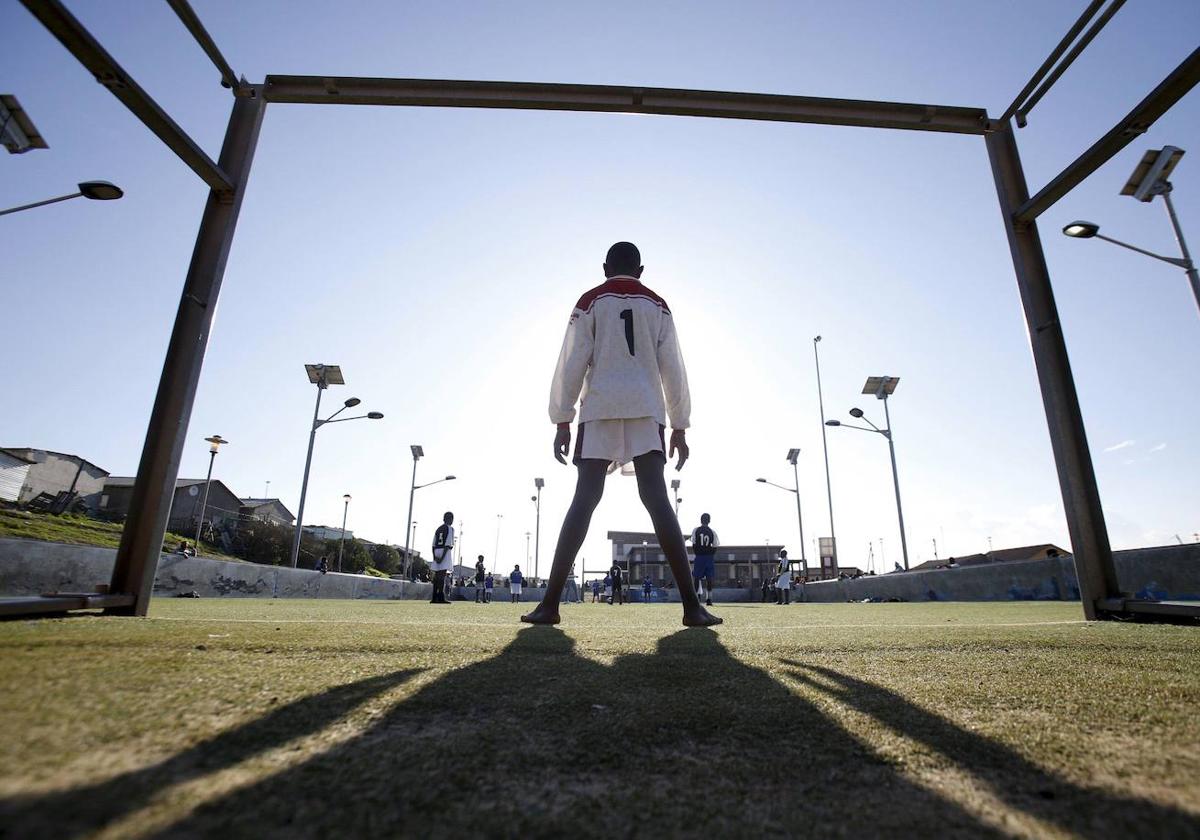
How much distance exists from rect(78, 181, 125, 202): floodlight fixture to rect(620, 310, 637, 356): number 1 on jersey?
10829mm

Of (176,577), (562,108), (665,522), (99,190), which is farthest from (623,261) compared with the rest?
(176,577)

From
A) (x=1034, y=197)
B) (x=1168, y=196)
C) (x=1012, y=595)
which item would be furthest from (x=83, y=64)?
(x=1012, y=595)

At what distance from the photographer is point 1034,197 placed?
399cm

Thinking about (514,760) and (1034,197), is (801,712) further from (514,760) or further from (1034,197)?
(1034,197)

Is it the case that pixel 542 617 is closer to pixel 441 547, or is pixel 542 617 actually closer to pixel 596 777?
pixel 596 777

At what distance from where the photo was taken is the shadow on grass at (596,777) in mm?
776

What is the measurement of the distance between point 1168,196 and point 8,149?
20.8m

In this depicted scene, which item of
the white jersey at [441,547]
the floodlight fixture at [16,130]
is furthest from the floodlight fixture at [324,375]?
the floodlight fixture at [16,130]

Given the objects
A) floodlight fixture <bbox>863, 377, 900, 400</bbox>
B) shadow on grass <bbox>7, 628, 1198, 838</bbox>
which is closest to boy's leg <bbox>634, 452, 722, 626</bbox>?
shadow on grass <bbox>7, 628, 1198, 838</bbox>

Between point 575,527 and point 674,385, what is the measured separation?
1176 millimetres

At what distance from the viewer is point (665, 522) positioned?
3.54 metres

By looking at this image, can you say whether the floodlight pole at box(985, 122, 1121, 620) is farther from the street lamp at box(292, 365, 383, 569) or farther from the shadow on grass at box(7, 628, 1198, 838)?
the street lamp at box(292, 365, 383, 569)

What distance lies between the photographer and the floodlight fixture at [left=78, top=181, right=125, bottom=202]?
392 inches

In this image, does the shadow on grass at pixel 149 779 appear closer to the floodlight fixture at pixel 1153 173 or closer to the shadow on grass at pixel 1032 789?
the shadow on grass at pixel 1032 789
